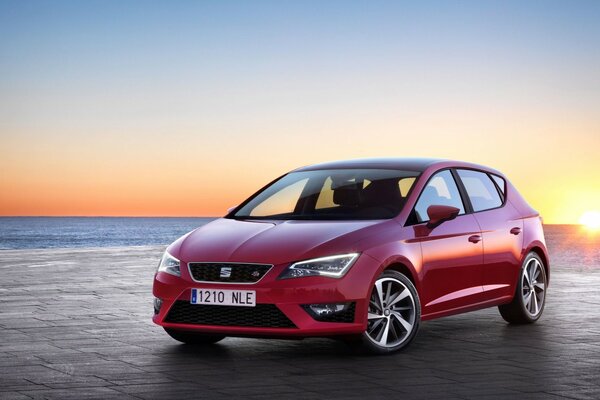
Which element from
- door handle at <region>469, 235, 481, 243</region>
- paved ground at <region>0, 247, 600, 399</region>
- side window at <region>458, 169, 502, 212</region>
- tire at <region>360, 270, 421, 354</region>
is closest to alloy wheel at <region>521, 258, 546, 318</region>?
paved ground at <region>0, 247, 600, 399</region>

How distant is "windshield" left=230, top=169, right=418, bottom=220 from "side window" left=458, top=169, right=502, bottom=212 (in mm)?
886

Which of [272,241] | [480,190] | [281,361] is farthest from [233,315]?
[480,190]

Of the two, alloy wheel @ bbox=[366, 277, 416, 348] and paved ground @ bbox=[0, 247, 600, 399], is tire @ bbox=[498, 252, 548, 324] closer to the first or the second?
paved ground @ bbox=[0, 247, 600, 399]

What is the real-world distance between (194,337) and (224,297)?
1.19m

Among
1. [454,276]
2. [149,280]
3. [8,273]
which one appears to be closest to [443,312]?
[454,276]

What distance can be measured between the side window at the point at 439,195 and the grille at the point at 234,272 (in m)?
1.68

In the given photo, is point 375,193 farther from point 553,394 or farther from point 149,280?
point 149,280

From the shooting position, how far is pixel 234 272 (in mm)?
8578

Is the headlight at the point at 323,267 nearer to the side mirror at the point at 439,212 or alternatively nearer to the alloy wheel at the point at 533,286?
the side mirror at the point at 439,212

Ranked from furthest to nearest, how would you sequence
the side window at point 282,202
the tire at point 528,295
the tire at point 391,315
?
the tire at point 528,295
the side window at point 282,202
the tire at point 391,315

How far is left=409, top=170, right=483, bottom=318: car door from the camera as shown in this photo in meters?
9.40

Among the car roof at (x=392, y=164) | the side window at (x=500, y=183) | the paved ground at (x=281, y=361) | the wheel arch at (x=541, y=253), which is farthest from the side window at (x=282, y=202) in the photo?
the wheel arch at (x=541, y=253)

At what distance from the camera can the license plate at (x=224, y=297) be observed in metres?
8.48

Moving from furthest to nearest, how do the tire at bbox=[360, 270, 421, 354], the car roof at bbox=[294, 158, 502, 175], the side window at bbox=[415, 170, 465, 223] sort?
the car roof at bbox=[294, 158, 502, 175] → the side window at bbox=[415, 170, 465, 223] → the tire at bbox=[360, 270, 421, 354]
